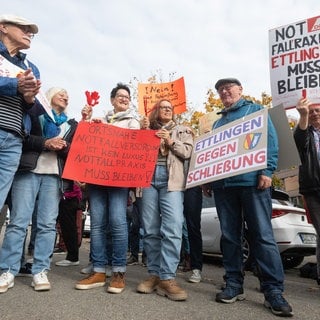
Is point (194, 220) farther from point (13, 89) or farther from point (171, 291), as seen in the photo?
point (13, 89)

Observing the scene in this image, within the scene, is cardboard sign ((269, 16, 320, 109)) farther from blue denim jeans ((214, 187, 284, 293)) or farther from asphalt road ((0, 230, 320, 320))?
asphalt road ((0, 230, 320, 320))

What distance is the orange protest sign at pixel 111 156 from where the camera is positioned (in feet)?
11.9

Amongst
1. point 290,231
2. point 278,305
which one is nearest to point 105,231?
point 278,305

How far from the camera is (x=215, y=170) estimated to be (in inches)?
136

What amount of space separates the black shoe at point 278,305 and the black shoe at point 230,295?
31 cm

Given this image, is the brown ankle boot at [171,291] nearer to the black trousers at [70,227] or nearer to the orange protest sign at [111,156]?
the orange protest sign at [111,156]

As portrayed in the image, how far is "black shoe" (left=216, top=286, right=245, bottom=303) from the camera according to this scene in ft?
10.5

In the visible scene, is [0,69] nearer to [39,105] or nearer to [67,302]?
[39,105]

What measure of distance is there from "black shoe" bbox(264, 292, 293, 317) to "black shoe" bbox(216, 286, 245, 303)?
312 millimetres

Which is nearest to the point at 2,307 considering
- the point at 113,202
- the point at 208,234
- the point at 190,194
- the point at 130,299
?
the point at 130,299

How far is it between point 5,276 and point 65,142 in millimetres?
1335

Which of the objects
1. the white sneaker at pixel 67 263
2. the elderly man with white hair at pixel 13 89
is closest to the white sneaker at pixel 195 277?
the white sneaker at pixel 67 263

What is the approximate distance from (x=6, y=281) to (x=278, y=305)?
7.54ft

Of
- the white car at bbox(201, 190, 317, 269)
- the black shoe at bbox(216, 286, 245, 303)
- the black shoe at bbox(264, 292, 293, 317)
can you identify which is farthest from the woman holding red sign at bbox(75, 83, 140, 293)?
the white car at bbox(201, 190, 317, 269)
